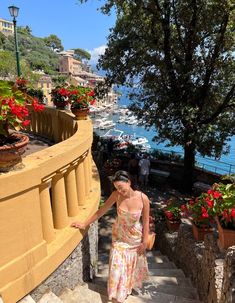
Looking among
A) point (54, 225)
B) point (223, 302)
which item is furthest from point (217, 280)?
point (54, 225)

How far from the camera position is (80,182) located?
457cm

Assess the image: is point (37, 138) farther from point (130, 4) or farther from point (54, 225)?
point (130, 4)

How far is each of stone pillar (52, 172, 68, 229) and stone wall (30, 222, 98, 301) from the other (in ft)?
1.55

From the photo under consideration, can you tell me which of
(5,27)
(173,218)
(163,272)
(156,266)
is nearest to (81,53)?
(5,27)

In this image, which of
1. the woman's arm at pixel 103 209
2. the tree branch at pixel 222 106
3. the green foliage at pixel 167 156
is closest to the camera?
the woman's arm at pixel 103 209

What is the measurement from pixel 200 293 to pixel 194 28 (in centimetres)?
940

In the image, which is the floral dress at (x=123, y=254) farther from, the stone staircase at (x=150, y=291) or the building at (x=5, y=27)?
the building at (x=5, y=27)

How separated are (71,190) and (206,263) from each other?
2.42m

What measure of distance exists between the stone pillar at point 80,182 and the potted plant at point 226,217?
1884 mm

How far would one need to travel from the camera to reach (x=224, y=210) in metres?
4.51

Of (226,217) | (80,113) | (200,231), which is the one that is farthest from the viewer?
(80,113)

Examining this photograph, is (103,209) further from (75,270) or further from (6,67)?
(6,67)

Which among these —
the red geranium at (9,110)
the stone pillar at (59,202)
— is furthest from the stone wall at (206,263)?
the red geranium at (9,110)

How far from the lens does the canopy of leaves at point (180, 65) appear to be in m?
11.7
